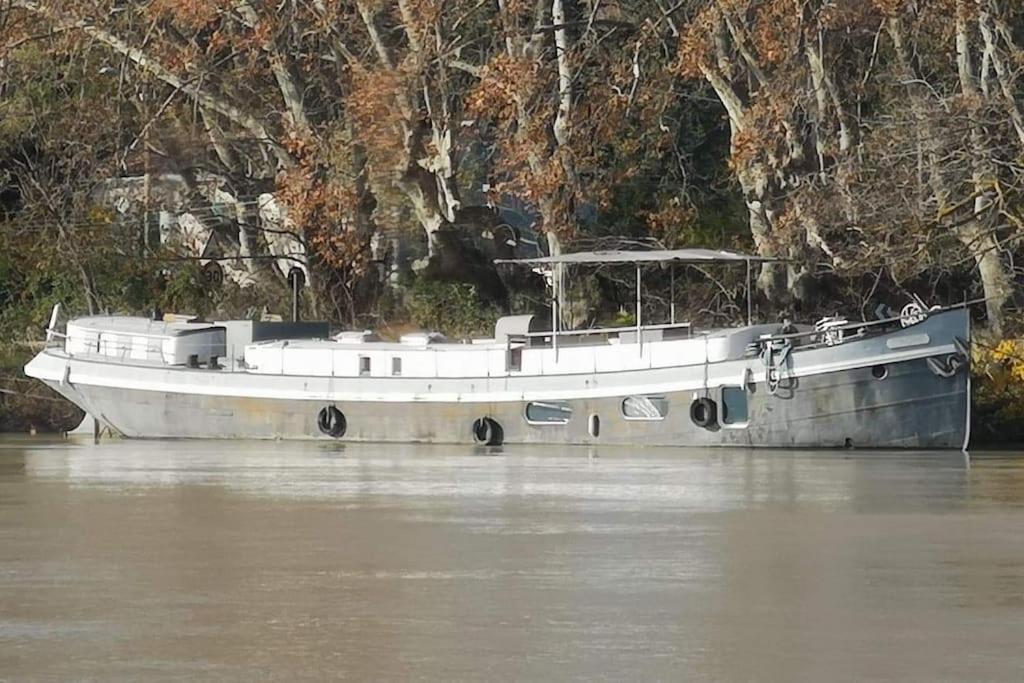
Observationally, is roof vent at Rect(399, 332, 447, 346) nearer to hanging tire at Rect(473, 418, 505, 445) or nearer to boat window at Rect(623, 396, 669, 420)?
hanging tire at Rect(473, 418, 505, 445)

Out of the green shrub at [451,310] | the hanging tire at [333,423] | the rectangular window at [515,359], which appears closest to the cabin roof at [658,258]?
the rectangular window at [515,359]

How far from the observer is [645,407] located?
43.8 m

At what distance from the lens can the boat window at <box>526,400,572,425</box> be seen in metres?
44.7

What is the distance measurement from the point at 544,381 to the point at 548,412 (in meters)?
0.61

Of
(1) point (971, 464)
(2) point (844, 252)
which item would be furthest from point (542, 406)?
(1) point (971, 464)

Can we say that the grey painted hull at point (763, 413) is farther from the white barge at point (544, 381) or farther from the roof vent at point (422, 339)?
the roof vent at point (422, 339)

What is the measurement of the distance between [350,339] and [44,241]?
45.2 feet

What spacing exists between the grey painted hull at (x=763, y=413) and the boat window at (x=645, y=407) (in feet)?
0.30

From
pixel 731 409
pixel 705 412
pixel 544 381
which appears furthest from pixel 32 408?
pixel 731 409

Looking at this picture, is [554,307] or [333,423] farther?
[333,423]

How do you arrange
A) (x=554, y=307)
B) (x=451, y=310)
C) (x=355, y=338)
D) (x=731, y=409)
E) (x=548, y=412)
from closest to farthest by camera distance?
(x=731, y=409) → (x=548, y=412) → (x=554, y=307) → (x=355, y=338) → (x=451, y=310)

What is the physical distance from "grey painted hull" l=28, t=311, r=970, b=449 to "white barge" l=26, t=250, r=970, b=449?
24mm

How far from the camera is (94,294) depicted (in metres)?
58.9

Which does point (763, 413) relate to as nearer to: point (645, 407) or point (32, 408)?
point (645, 407)
